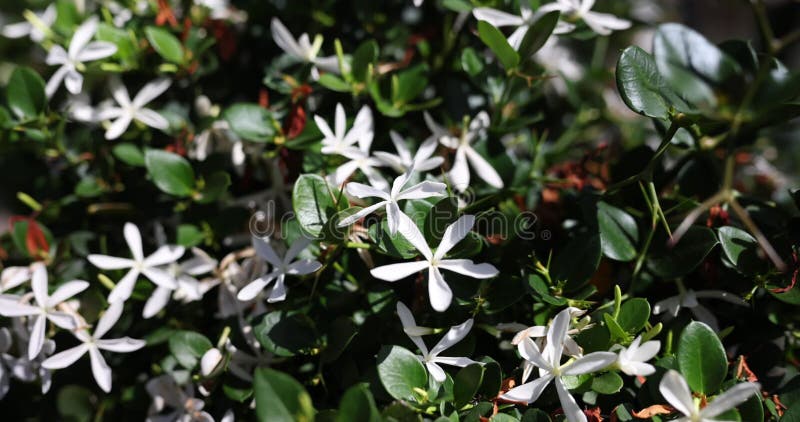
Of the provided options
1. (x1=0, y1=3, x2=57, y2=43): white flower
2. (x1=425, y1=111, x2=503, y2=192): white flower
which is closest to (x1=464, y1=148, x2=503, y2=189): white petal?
(x1=425, y1=111, x2=503, y2=192): white flower

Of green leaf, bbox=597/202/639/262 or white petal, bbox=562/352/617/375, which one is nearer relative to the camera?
white petal, bbox=562/352/617/375

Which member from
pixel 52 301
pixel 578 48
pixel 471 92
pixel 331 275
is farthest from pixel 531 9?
pixel 52 301

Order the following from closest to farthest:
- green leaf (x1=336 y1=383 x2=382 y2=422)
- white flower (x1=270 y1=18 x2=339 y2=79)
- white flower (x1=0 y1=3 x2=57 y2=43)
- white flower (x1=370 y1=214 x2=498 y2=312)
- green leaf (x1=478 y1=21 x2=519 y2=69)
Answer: green leaf (x1=336 y1=383 x2=382 y2=422)
white flower (x1=370 y1=214 x2=498 y2=312)
green leaf (x1=478 y1=21 x2=519 y2=69)
white flower (x1=270 y1=18 x2=339 y2=79)
white flower (x1=0 y1=3 x2=57 y2=43)

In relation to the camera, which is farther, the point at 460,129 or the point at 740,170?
the point at 740,170

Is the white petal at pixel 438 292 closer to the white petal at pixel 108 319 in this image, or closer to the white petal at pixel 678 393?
the white petal at pixel 678 393

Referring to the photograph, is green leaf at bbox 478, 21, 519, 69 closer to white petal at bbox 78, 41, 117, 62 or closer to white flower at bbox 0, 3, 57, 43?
white petal at bbox 78, 41, 117, 62

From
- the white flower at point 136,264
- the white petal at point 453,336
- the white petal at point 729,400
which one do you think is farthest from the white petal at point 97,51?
the white petal at point 729,400

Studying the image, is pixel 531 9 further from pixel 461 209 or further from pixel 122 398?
pixel 122 398
